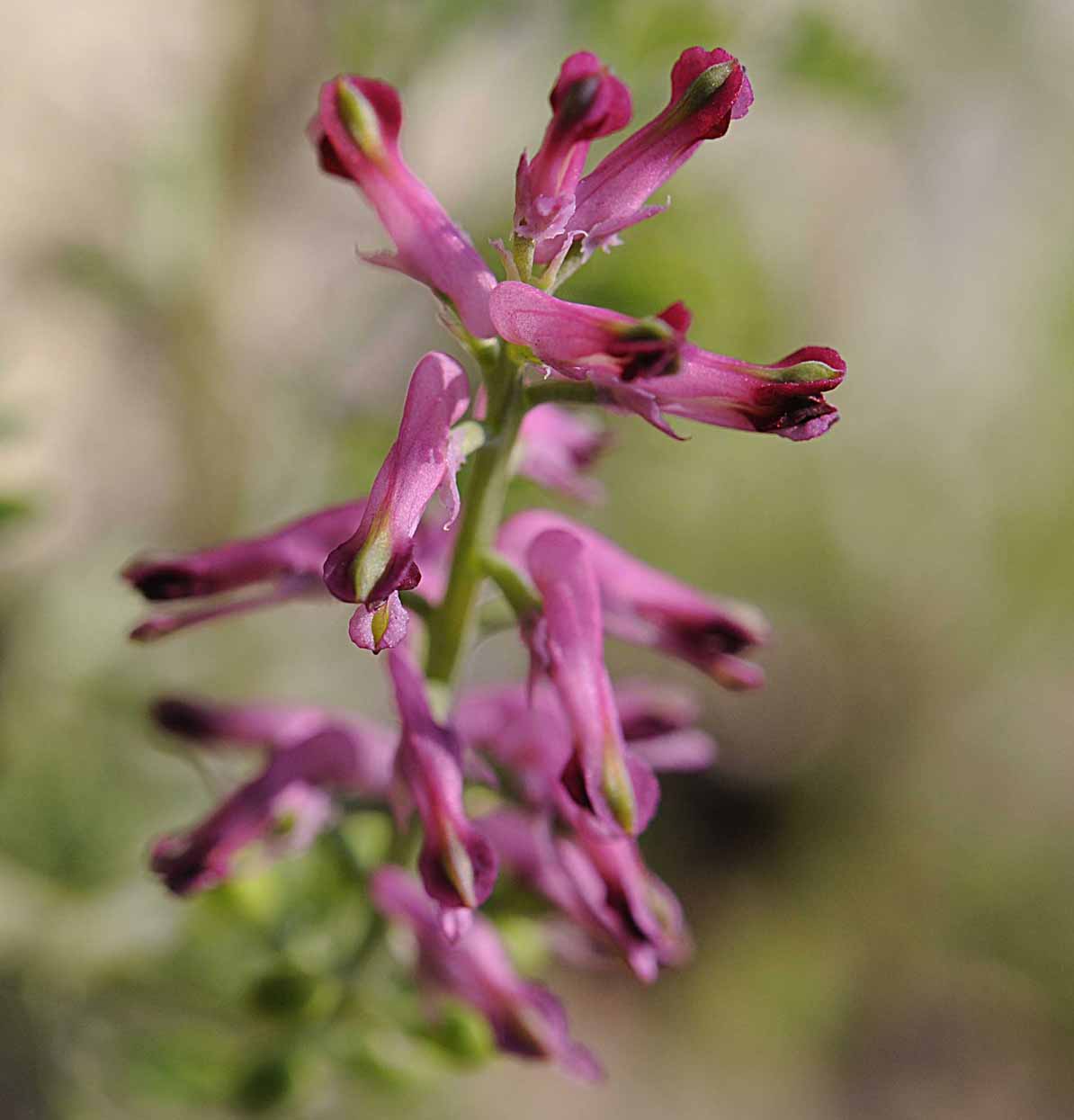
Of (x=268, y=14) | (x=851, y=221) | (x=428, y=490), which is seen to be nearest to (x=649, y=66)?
(x=268, y=14)

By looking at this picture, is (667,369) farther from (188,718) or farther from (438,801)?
(188,718)

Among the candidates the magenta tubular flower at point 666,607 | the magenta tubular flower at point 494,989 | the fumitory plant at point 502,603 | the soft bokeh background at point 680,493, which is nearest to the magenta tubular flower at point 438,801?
the fumitory plant at point 502,603

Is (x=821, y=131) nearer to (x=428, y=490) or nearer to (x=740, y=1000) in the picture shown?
(x=740, y=1000)

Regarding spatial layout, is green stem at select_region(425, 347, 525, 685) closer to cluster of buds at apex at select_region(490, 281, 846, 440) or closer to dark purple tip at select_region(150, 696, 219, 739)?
cluster of buds at apex at select_region(490, 281, 846, 440)

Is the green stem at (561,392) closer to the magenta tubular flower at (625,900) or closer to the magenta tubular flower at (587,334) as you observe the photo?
the magenta tubular flower at (587,334)

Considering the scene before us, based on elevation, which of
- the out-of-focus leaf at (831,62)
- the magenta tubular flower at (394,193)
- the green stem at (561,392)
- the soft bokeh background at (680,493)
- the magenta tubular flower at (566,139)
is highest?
the out-of-focus leaf at (831,62)

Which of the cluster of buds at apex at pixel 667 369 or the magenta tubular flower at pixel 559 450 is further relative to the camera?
the magenta tubular flower at pixel 559 450
